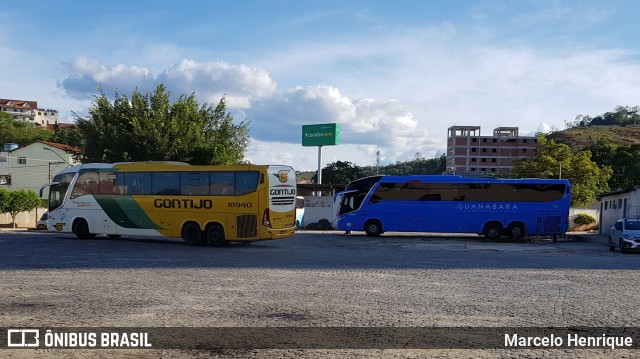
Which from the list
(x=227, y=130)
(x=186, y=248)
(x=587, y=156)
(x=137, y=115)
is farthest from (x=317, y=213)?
(x=587, y=156)

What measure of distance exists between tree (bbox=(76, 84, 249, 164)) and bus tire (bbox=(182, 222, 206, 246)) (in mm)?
15314

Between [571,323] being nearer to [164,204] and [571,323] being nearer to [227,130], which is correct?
[164,204]

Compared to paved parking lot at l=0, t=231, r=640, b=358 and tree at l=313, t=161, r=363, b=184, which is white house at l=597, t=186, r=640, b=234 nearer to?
paved parking lot at l=0, t=231, r=640, b=358

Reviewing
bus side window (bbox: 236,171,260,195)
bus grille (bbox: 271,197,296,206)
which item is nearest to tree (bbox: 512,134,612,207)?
bus grille (bbox: 271,197,296,206)

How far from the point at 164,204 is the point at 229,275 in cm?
1094

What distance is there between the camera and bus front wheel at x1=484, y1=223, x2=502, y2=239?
31.6 m

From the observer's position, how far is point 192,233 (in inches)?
915

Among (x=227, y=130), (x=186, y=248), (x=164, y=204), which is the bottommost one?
(x=186, y=248)

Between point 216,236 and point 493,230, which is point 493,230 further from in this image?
point 216,236

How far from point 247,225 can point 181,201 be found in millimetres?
3097

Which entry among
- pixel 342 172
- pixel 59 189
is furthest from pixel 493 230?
pixel 342 172

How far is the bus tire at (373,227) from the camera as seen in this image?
107 ft

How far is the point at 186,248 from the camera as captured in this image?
2166 centimetres

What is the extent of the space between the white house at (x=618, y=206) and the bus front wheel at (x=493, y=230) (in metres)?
10.8
